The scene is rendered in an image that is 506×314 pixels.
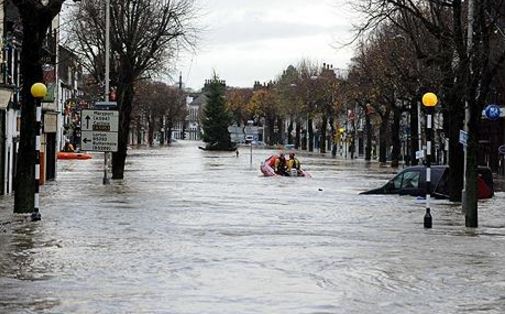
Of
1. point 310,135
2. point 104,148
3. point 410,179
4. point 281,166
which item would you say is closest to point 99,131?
point 104,148

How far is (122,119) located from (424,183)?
17.2 metres

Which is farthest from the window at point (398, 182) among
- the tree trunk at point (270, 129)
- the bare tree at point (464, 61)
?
the tree trunk at point (270, 129)

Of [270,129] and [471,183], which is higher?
[270,129]

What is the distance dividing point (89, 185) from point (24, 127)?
17616 mm

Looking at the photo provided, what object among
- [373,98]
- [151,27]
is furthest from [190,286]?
[373,98]

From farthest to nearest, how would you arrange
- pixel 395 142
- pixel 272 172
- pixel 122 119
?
pixel 395 142
pixel 272 172
pixel 122 119

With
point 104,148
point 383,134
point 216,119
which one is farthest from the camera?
point 216,119

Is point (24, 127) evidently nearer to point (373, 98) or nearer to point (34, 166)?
point (34, 166)

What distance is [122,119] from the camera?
154ft

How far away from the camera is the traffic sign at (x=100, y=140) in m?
41.6

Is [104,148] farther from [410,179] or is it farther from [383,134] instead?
[383,134]

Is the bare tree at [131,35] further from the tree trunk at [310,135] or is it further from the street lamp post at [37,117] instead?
the tree trunk at [310,135]

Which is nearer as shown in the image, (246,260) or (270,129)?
(246,260)

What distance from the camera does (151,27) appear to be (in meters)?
47.9
